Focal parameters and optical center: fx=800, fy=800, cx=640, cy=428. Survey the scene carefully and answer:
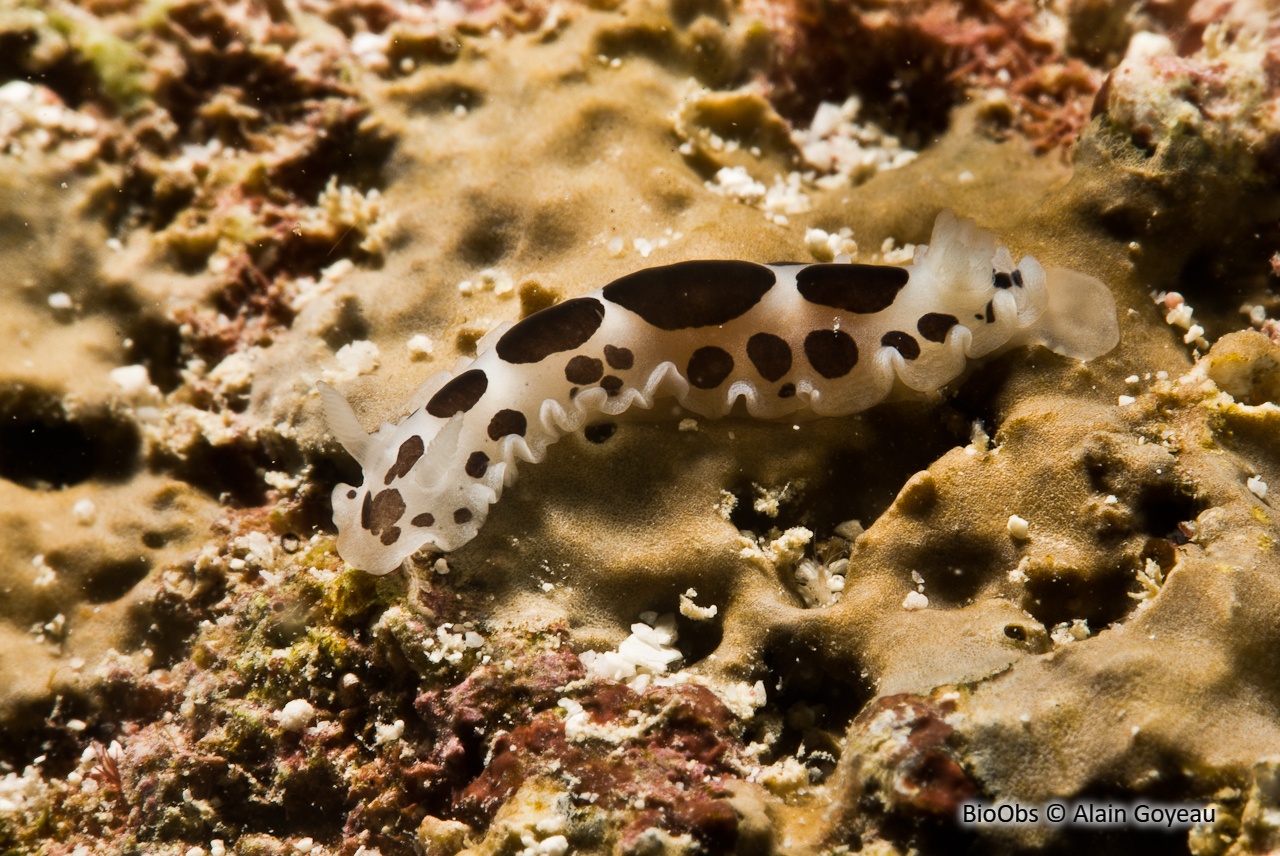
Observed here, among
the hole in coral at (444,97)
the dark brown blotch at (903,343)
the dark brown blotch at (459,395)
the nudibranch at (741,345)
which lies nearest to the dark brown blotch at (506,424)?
the nudibranch at (741,345)

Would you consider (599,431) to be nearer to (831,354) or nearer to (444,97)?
(831,354)

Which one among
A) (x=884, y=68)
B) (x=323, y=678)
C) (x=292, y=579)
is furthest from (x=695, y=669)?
(x=884, y=68)

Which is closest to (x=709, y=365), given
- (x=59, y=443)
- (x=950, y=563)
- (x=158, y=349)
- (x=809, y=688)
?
(x=950, y=563)

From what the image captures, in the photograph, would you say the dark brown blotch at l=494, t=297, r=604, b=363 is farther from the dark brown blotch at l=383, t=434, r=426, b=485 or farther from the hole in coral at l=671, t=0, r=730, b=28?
the hole in coral at l=671, t=0, r=730, b=28

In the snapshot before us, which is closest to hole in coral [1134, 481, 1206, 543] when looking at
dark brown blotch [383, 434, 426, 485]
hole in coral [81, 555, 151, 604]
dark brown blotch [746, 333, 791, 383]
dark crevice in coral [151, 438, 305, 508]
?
dark brown blotch [746, 333, 791, 383]

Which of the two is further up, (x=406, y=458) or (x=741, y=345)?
(x=741, y=345)

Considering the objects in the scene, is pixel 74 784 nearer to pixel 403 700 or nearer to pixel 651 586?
pixel 403 700
